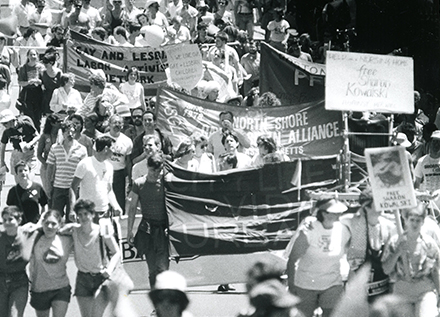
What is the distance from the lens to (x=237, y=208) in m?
11.2

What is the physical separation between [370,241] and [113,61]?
879 centimetres

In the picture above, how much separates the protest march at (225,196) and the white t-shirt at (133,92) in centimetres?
3

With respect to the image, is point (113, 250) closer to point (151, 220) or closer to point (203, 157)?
point (151, 220)

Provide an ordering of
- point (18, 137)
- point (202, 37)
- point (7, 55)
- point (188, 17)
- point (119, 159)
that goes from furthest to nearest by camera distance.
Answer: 1. point (188, 17)
2. point (202, 37)
3. point (7, 55)
4. point (18, 137)
5. point (119, 159)

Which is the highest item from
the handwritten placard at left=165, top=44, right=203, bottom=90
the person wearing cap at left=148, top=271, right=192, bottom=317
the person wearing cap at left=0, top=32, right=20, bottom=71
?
the person wearing cap at left=0, top=32, right=20, bottom=71

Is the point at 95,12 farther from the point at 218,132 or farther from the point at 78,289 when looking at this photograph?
the point at 78,289

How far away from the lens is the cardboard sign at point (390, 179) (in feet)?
30.6

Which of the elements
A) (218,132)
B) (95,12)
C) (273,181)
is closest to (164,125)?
(218,132)

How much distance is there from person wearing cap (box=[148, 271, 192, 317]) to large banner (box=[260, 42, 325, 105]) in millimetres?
7538

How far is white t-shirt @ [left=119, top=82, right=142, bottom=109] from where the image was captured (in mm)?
16375

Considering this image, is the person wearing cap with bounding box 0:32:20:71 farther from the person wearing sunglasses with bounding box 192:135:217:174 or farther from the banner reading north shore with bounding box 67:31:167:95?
the person wearing sunglasses with bounding box 192:135:217:174

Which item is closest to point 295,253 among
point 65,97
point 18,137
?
point 18,137

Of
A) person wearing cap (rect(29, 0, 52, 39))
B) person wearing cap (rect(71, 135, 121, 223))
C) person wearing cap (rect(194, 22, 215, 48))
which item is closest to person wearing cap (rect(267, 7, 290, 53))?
person wearing cap (rect(194, 22, 215, 48))

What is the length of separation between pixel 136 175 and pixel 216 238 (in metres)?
1.28
